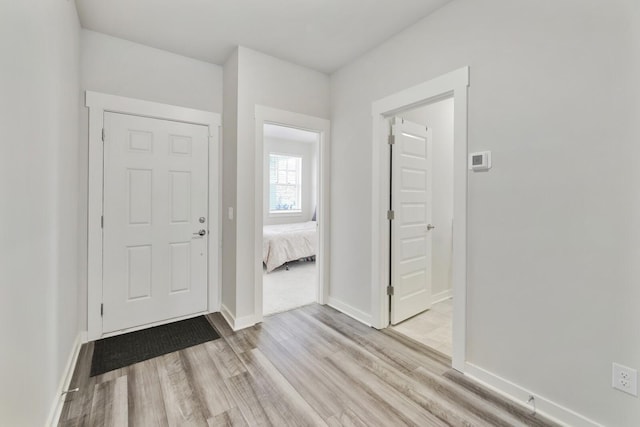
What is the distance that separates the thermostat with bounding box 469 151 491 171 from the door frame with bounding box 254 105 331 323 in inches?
66.1

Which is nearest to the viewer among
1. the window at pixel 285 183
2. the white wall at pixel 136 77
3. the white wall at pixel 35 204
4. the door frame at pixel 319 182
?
the white wall at pixel 35 204

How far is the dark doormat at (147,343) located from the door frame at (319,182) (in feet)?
1.85

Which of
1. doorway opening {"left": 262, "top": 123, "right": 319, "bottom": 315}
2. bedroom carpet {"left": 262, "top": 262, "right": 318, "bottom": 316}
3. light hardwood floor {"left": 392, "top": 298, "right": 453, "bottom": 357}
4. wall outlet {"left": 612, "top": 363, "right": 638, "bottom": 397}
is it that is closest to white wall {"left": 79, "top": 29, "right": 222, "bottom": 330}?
doorway opening {"left": 262, "top": 123, "right": 319, "bottom": 315}

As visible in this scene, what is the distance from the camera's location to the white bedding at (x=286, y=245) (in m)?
4.71

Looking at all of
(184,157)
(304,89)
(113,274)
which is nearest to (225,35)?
(304,89)

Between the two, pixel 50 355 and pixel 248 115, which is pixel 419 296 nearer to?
pixel 248 115

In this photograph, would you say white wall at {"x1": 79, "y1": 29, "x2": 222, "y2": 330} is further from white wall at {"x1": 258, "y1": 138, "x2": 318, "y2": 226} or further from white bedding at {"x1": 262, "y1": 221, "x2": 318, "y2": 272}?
white wall at {"x1": 258, "y1": 138, "x2": 318, "y2": 226}

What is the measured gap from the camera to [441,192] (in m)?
3.46

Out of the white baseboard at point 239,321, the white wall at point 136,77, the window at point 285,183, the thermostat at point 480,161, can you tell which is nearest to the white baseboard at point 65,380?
the white wall at point 136,77

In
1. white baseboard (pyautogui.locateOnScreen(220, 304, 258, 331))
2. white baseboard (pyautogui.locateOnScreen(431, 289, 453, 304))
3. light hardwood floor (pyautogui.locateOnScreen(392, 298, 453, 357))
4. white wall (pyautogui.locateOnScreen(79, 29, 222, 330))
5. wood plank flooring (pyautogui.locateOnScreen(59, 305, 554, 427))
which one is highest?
white wall (pyautogui.locateOnScreen(79, 29, 222, 330))

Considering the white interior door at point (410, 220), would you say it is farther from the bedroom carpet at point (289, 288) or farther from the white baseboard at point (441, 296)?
the bedroom carpet at point (289, 288)

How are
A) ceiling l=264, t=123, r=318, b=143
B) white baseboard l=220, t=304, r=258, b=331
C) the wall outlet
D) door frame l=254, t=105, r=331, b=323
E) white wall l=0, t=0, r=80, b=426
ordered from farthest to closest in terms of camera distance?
ceiling l=264, t=123, r=318, b=143 → door frame l=254, t=105, r=331, b=323 → white baseboard l=220, t=304, r=258, b=331 → the wall outlet → white wall l=0, t=0, r=80, b=426

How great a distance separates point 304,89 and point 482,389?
3123mm

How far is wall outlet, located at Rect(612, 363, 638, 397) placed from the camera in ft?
4.56
